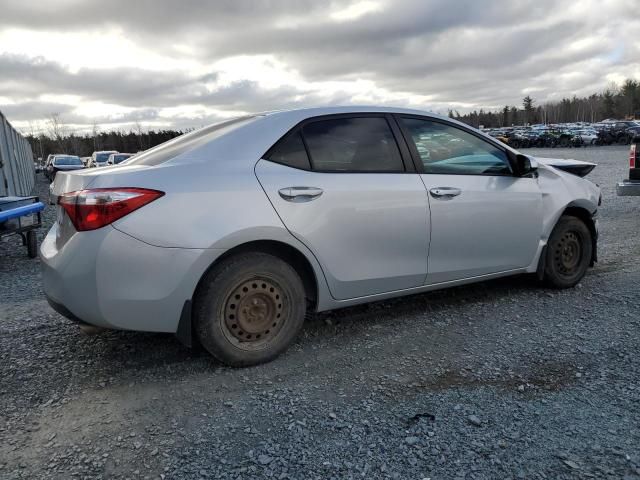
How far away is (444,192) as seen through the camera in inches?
153

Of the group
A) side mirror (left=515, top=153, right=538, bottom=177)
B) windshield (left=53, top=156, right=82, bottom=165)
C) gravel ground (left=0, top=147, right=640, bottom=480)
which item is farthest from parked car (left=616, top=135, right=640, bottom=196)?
windshield (left=53, top=156, right=82, bottom=165)

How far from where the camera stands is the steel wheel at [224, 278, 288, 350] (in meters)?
3.24

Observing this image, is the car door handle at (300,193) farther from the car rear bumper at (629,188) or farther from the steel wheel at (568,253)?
the car rear bumper at (629,188)

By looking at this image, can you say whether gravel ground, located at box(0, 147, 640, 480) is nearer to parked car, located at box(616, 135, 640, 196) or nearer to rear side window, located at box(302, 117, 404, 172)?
rear side window, located at box(302, 117, 404, 172)

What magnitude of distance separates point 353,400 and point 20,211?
6179 millimetres

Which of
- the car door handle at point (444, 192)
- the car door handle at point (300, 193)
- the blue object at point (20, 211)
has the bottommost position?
the blue object at point (20, 211)

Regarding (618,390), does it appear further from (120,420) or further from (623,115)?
(623,115)

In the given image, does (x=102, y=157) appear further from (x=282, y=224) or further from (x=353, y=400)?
(x=353, y=400)

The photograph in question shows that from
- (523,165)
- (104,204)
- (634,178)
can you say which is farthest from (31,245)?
(634,178)

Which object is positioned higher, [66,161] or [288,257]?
[66,161]

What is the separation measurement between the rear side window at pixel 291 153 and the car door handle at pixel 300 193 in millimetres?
173

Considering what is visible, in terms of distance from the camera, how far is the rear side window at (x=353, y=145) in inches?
140

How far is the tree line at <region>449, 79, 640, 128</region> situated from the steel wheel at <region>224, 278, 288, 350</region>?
11850 cm

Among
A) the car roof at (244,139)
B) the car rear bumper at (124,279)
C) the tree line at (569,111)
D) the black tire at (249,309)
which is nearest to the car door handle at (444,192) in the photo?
the car roof at (244,139)
